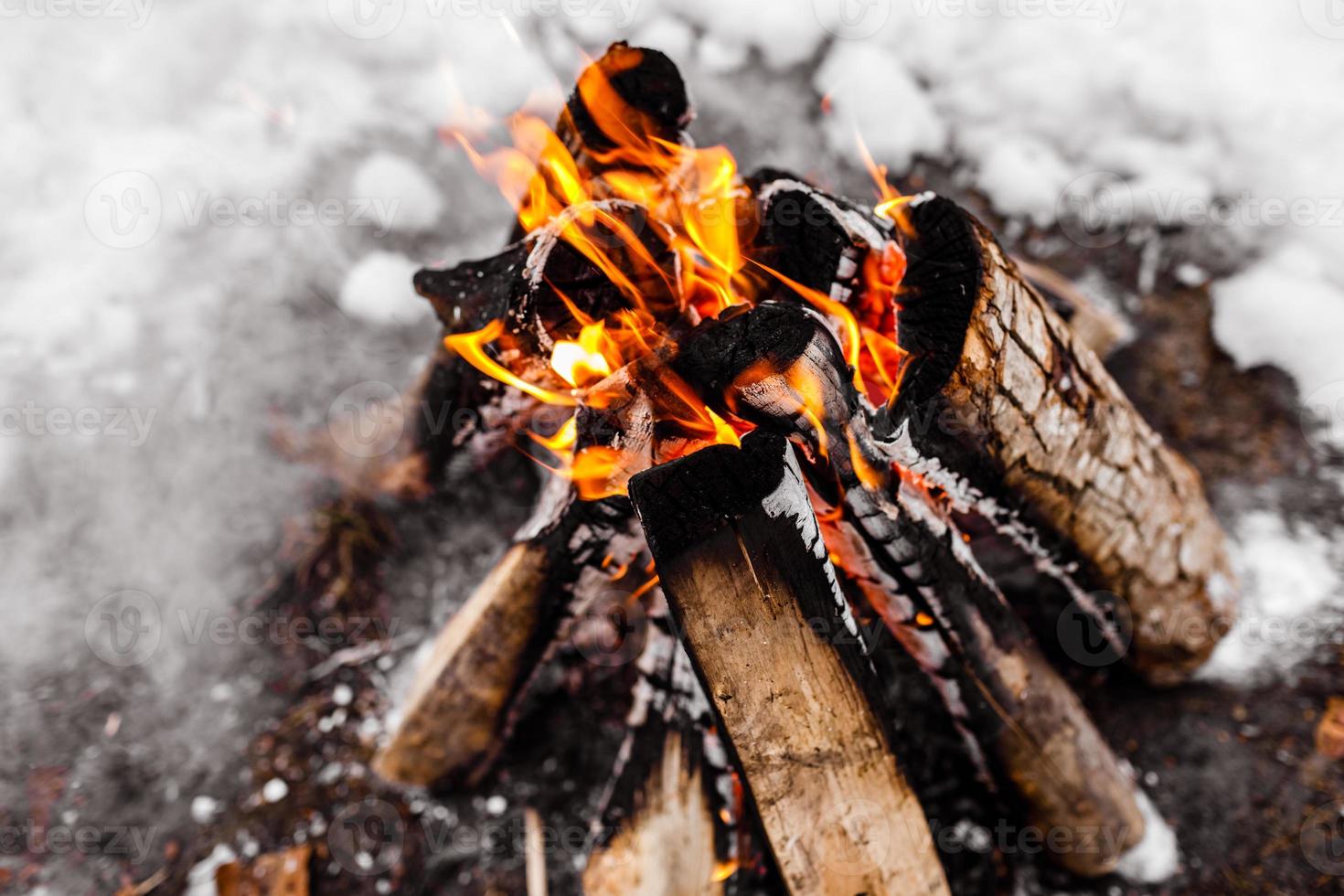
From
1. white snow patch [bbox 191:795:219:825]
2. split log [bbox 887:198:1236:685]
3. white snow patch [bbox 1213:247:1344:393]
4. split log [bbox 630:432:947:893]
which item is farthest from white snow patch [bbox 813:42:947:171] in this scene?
white snow patch [bbox 191:795:219:825]

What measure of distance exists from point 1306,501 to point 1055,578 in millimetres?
1280

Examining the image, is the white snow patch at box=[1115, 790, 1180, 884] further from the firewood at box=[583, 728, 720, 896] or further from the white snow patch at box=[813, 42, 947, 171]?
the white snow patch at box=[813, 42, 947, 171]

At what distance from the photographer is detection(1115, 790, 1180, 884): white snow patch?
1.95 metres

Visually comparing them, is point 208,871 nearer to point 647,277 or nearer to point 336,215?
point 647,277

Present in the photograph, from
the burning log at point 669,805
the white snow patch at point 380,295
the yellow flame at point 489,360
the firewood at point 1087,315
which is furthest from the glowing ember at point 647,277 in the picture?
the white snow patch at point 380,295

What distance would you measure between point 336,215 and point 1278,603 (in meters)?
4.17

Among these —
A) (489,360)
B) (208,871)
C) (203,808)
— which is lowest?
(208,871)

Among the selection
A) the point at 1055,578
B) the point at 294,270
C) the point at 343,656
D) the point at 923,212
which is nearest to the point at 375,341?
the point at 294,270

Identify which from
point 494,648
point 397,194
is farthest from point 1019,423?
point 397,194

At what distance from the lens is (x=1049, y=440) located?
5.32ft

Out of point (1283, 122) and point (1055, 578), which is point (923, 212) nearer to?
point (1055, 578)

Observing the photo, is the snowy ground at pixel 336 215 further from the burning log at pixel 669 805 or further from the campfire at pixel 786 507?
the burning log at pixel 669 805

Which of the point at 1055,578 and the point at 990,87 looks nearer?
the point at 1055,578

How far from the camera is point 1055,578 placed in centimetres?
198
